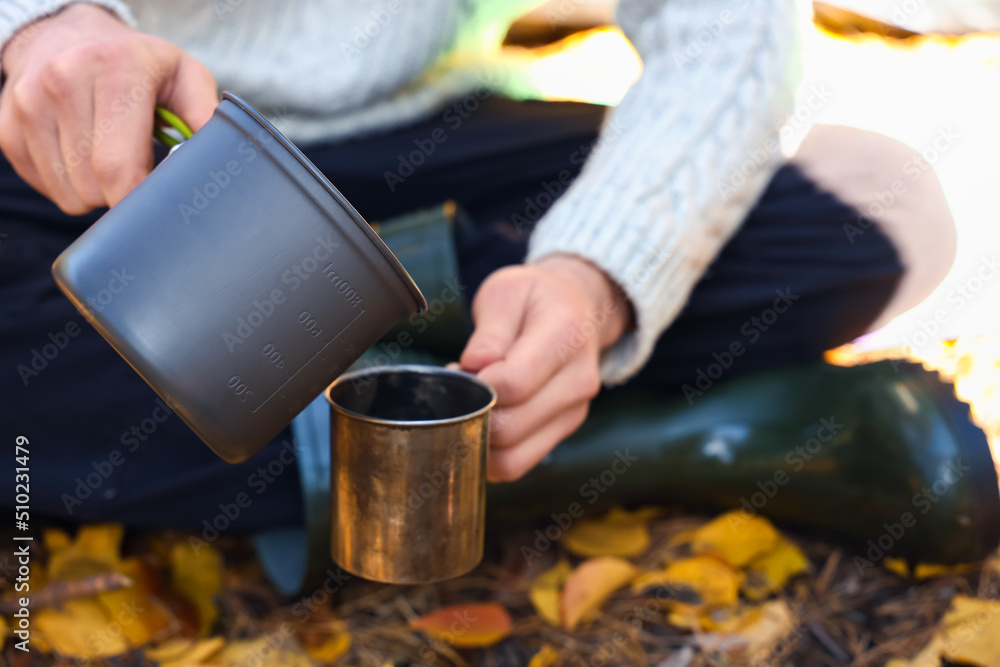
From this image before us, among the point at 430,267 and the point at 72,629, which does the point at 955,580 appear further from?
the point at 72,629

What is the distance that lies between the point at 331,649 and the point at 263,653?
0.08 m

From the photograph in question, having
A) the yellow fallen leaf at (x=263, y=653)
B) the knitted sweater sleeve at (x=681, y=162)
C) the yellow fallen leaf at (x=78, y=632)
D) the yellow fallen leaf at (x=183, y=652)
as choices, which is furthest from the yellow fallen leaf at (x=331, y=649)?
the knitted sweater sleeve at (x=681, y=162)

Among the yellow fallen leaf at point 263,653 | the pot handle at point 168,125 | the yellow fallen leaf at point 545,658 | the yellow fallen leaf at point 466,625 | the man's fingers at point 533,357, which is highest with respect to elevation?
the pot handle at point 168,125

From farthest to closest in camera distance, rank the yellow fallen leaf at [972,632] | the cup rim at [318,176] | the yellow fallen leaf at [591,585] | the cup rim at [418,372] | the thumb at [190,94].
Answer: the yellow fallen leaf at [591,585] → the yellow fallen leaf at [972,632] → the thumb at [190,94] → the cup rim at [418,372] → the cup rim at [318,176]

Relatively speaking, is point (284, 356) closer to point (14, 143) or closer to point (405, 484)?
point (405, 484)

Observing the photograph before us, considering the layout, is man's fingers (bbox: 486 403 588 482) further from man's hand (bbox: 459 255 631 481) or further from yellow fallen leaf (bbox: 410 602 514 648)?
yellow fallen leaf (bbox: 410 602 514 648)

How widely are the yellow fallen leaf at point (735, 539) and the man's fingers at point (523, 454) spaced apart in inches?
14.7

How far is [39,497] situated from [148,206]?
610 mm

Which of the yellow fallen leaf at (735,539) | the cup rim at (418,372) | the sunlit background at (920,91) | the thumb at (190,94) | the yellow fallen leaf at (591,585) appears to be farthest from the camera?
the sunlit background at (920,91)

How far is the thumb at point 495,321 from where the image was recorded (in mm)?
853

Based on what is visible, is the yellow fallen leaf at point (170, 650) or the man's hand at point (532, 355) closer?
the man's hand at point (532, 355)

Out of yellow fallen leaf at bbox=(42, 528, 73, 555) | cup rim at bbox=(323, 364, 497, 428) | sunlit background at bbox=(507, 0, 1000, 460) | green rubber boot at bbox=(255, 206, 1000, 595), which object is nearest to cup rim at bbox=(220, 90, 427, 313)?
cup rim at bbox=(323, 364, 497, 428)

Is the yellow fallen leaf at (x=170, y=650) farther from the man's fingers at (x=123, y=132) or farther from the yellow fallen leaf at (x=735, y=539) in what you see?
the yellow fallen leaf at (x=735, y=539)

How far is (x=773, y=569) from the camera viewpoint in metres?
1.19
